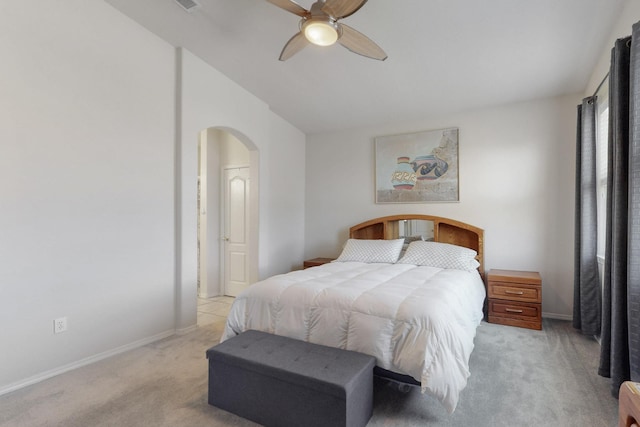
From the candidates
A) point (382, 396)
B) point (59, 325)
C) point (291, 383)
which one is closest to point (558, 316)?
point (382, 396)

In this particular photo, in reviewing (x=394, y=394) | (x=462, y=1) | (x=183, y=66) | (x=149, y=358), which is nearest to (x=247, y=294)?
(x=149, y=358)

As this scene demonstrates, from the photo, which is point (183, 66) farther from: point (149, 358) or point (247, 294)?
point (149, 358)

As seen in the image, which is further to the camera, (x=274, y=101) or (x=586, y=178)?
(x=274, y=101)

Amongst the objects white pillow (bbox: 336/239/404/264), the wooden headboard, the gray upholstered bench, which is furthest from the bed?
the wooden headboard

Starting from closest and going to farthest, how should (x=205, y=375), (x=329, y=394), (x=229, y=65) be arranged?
(x=329, y=394) < (x=205, y=375) < (x=229, y=65)

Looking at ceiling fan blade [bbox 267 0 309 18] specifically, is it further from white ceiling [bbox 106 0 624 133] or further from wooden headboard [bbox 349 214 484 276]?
wooden headboard [bbox 349 214 484 276]

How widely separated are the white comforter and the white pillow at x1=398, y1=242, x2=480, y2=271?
601 mm

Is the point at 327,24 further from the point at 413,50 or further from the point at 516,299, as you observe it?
the point at 516,299

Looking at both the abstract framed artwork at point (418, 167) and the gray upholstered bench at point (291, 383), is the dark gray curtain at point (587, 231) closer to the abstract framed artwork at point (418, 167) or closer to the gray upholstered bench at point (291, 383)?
the abstract framed artwork at point (418, 167)

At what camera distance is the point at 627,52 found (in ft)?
6.96

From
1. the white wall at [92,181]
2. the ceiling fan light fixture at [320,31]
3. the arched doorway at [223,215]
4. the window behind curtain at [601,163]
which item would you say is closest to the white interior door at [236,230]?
the arched doorway at [223,215]

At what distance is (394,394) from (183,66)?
3564mm

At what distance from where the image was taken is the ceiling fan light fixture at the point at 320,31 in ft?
7.29

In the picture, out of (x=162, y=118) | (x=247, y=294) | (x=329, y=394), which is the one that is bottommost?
(x=329, y=394)
